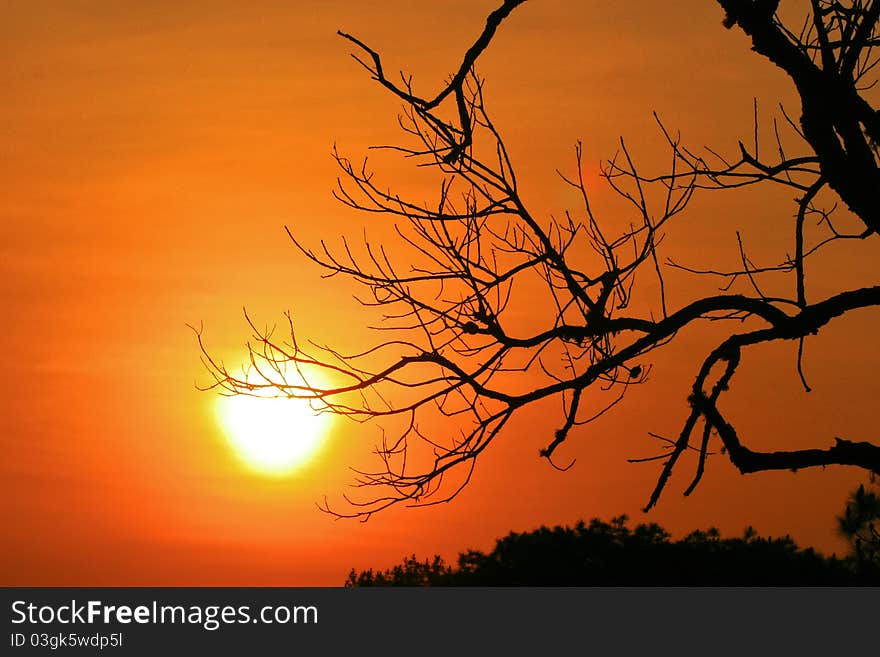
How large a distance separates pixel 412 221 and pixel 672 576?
7304 millimetres

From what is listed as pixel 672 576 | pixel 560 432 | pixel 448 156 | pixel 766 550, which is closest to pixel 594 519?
pixel 672 576

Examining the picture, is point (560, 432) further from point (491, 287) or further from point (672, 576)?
point (672, 576)

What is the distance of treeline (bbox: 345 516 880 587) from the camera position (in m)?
13.8

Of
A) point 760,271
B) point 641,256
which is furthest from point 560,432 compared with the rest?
point 760,271

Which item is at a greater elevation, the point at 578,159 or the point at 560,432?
the point at 578,159

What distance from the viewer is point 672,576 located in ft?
45.4

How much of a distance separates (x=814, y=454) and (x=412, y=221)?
3287 mm

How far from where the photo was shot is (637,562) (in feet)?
45.9

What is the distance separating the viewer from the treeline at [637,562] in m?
13.8

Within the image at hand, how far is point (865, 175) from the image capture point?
7.60m

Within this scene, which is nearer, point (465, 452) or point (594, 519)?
point (465, 452)
